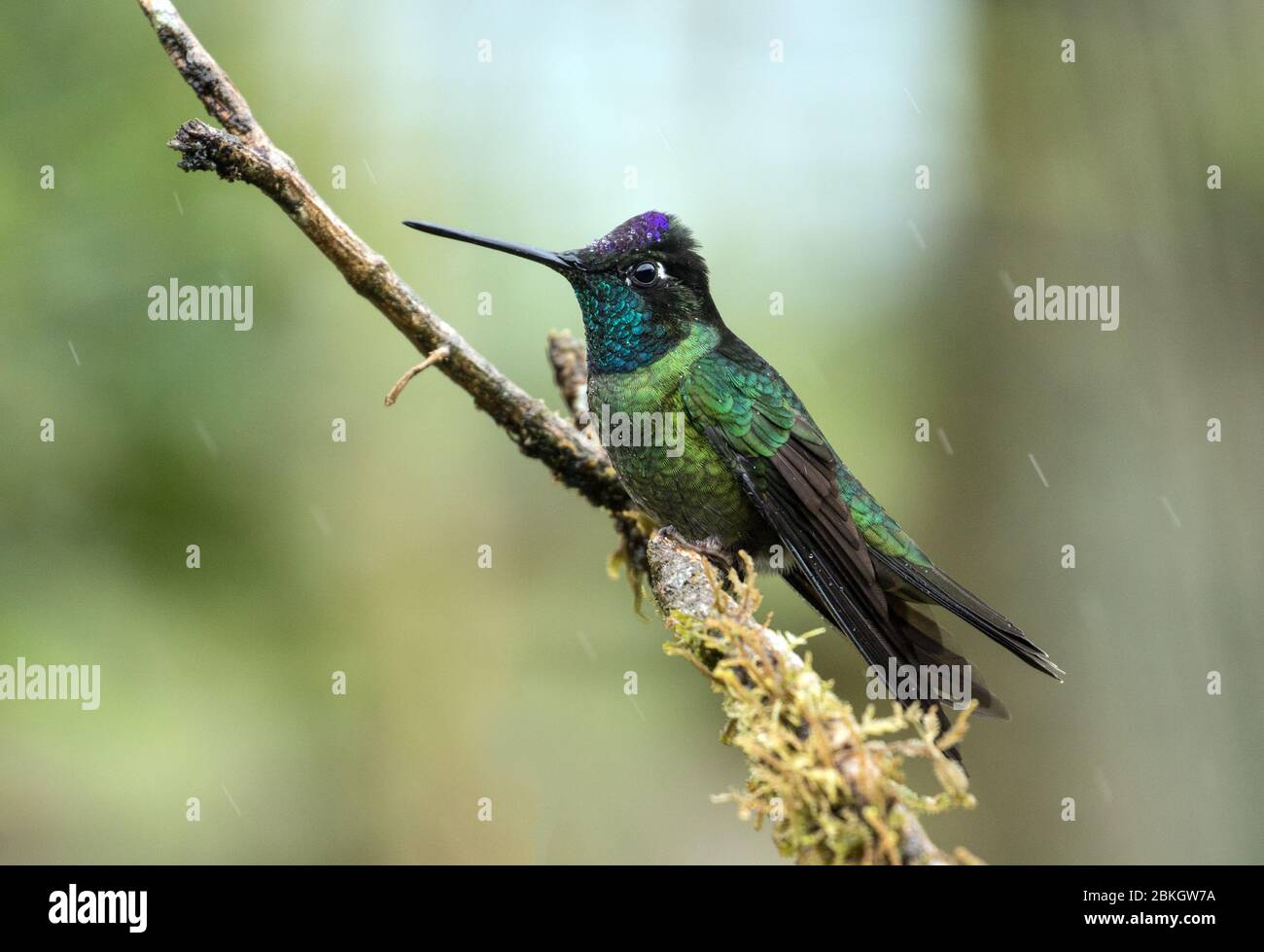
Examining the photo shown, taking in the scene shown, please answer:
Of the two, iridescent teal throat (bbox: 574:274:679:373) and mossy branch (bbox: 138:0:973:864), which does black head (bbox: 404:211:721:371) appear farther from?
mossy branch (bbox: 138:0:973:864)

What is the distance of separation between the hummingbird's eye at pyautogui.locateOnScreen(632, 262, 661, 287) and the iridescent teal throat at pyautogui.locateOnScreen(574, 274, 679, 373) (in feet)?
0.19

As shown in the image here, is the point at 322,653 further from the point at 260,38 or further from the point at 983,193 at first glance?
the point at 983,193

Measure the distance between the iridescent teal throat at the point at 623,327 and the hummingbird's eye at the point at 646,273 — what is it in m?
0.06

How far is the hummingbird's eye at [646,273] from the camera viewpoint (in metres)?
4.10

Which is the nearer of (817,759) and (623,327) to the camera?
(817,759)

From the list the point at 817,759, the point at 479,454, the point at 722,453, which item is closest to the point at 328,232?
the point at 722,453

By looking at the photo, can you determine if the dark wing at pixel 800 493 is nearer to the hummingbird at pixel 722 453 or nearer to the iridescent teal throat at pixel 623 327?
the hummingbird at pixel 722 453

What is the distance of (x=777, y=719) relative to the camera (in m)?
2.29

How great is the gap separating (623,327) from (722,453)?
2.31ft

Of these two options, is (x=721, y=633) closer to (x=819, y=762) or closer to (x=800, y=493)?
(x=819, y=762)

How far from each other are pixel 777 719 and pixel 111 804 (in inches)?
268

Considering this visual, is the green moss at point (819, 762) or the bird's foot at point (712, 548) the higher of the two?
the bird's foot at point (712, 548)

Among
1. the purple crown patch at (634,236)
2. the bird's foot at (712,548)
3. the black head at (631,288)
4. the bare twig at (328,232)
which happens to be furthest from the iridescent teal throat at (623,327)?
the bird's foot at (712,548)

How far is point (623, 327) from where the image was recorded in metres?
4.08
